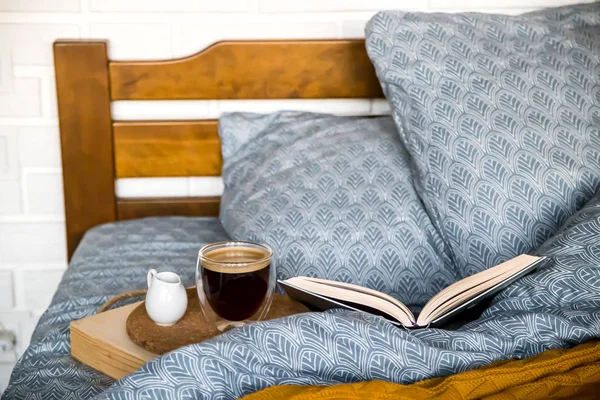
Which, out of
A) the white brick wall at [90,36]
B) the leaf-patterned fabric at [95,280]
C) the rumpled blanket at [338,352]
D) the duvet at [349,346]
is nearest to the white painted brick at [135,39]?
the white brick wall at [90,36]

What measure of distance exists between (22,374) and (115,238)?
1.77 ft

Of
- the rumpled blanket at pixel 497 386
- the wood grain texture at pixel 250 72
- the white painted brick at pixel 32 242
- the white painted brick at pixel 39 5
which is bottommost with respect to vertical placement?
the white painted brick at pixel 32 242

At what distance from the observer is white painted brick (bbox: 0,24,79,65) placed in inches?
62.7

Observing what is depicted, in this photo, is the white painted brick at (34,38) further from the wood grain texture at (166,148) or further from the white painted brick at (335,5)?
the white painted brick at (335,5)

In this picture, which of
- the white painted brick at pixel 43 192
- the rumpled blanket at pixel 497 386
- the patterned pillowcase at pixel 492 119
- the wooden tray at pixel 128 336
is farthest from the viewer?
the white painted brick at pixel 43 192

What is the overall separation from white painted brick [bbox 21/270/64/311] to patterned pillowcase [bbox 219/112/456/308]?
550 mm

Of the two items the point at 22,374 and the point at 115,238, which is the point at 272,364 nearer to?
the point at 22,374

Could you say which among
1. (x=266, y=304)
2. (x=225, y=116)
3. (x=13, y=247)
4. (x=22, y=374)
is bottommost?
(x=13, y=247)

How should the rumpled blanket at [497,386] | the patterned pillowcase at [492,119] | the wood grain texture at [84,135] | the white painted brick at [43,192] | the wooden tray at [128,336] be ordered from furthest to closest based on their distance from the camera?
the white painted brick at [43,192], the wood grain texture at [84,135], the patterned pillowcase at [492,119], the wooden tray at [128,336], the rumpled blanket at [497,386]

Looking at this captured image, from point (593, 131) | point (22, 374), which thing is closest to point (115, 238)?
point (22, 374)

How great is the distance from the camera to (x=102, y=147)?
1.62 m

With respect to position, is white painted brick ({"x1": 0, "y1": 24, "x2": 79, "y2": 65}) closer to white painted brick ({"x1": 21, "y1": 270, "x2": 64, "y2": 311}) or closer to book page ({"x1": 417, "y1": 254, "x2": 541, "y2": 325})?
white painted brick ({"x1": 21, "y1": 270, "x2": 64, "y2": 311})

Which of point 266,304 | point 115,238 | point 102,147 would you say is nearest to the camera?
point 266,304

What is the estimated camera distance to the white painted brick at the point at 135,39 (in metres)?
1.61
